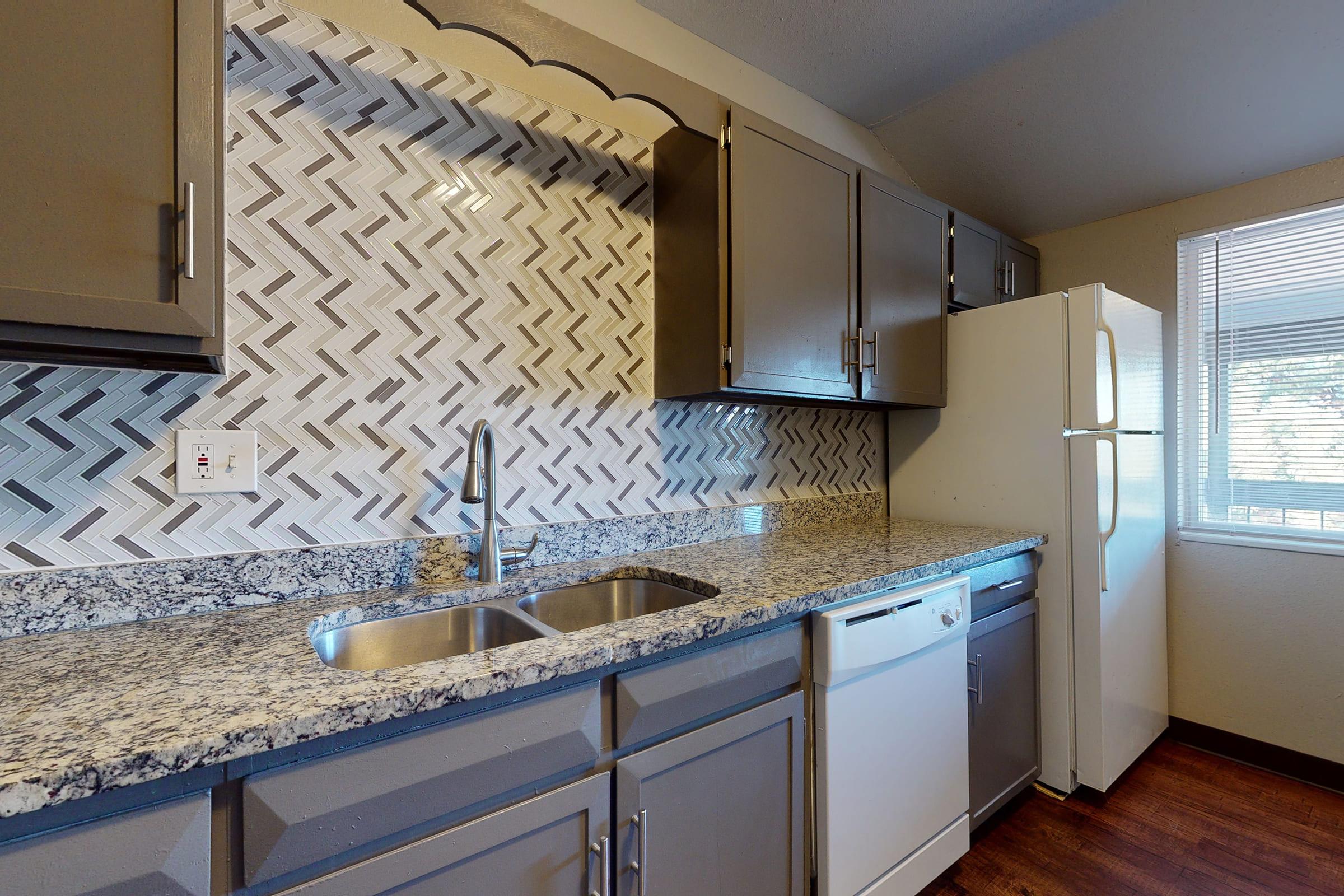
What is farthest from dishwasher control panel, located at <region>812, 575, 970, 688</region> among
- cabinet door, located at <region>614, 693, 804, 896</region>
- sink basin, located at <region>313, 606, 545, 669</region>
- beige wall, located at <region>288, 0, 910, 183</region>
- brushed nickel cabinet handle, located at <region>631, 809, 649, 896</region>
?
beige wall, located at <region>288, 0, 910, 183</region>

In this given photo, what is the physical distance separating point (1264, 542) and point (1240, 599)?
0.25 m

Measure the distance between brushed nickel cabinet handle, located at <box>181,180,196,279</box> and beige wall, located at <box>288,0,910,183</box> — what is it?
0.77m

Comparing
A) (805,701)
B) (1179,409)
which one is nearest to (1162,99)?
(1179,409)

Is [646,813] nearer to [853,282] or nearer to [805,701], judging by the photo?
[805,701]

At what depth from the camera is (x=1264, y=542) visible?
2.26m

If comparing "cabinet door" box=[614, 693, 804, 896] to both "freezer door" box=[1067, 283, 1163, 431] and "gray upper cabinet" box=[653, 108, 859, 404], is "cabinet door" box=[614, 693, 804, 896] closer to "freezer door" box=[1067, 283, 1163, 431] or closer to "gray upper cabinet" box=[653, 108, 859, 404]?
"gray upper cabinet" box=[653, 108, 859, 404]

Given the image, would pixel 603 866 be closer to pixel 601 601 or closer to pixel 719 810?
pixel 719 810

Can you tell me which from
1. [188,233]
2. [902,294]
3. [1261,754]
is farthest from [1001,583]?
[188,233]

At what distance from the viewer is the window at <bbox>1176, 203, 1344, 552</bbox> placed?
7.04 feet

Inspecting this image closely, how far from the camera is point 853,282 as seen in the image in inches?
77.0

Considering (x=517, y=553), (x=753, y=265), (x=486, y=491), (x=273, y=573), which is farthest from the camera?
(x=753, y=265)

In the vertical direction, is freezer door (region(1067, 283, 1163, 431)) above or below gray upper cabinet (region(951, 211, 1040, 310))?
below

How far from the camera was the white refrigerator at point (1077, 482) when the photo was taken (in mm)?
1966

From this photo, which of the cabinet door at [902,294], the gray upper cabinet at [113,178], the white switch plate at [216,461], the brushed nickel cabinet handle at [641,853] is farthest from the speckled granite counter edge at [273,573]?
the cabinet door at [902,294]
